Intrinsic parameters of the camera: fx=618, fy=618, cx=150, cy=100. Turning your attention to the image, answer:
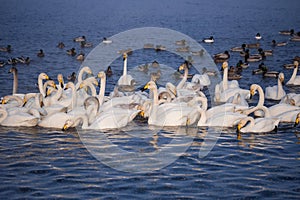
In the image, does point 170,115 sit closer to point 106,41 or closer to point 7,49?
point 7,49

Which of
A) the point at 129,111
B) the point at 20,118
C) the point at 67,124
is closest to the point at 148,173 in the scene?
the point at 67,124

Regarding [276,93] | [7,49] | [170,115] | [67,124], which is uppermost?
[7,49]

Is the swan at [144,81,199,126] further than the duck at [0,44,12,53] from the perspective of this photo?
No

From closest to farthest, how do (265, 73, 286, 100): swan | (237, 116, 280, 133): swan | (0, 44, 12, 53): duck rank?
(237, 116, 280, 133): swan → (265, 73, 286, 100): swan → (0, 44, 12, 53): duck

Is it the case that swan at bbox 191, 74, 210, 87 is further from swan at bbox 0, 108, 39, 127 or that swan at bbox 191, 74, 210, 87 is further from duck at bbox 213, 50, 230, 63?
swan at bbox 0, 108, 39, 127

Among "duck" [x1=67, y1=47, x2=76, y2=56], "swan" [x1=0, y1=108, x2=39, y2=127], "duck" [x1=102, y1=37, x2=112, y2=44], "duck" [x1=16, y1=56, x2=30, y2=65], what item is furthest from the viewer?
"duck" [x1=102, y1=37, x2=112, y2=44]

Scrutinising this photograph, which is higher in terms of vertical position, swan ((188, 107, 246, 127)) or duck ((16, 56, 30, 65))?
duck ((16, 56, 30, 65))

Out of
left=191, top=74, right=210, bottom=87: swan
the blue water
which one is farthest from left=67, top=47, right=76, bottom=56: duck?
left=191, top=74, right=210, bottom=87: swan

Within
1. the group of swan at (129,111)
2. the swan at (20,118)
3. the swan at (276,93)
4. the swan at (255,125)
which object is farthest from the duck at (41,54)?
the swan at (255,125)

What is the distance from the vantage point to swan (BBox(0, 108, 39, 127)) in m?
15.7

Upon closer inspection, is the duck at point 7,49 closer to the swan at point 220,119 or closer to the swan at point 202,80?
the swan at point 202,80

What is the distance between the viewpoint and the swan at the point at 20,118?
618 inches

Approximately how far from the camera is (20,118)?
51.5 feet

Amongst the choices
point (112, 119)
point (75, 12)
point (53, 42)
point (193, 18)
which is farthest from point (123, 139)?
point (75, 12)
